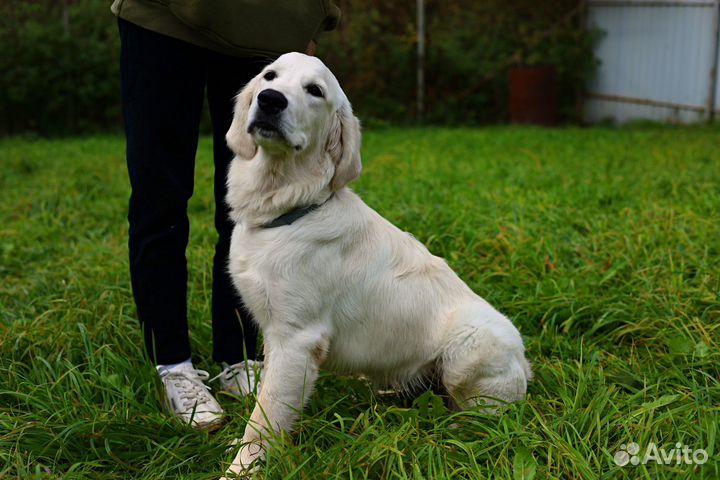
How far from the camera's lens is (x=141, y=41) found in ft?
7.57

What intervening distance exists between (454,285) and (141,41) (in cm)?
129

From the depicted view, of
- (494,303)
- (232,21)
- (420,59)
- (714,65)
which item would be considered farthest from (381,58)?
(232,21)

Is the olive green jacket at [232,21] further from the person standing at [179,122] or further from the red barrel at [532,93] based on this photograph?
the red barrel at [532,93]

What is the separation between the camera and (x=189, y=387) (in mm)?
2479

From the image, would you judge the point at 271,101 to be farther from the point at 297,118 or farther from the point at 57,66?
the point at 57,66

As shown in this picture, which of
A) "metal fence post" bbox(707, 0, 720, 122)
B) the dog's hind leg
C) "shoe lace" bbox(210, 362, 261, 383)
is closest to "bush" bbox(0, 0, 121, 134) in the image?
"metal fence post" bbox(707, 0, 720, 122)

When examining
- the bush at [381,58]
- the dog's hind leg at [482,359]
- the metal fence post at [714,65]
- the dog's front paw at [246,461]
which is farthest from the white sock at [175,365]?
the metal fence post at [714,65]

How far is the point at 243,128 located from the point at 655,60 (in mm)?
9388

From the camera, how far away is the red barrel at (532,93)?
35.3 feet

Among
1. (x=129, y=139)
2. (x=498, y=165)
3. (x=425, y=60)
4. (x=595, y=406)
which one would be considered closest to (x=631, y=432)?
(x=595, y=406)

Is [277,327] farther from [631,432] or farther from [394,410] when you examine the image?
[631,432]

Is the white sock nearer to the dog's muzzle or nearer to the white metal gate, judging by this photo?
the dog's muzzle

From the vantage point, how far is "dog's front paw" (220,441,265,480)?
1954 millimetres

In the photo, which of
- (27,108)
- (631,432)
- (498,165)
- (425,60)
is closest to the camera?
(631,432)
